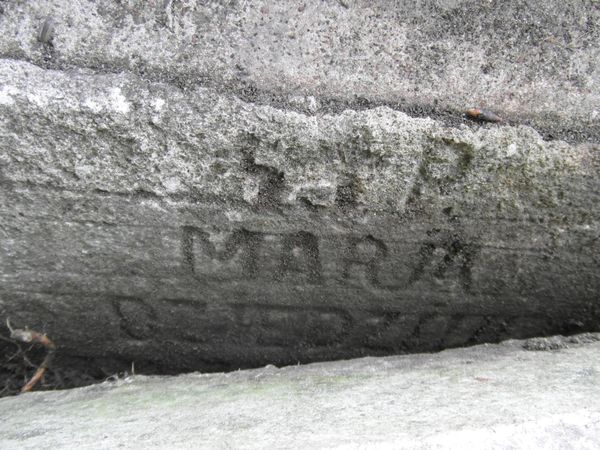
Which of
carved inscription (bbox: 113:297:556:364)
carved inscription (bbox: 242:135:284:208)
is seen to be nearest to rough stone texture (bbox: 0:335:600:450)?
carved inscription (bbox: 113:297:556:364)

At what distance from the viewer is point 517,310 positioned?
136 cm

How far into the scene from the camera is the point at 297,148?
1019 millimetres

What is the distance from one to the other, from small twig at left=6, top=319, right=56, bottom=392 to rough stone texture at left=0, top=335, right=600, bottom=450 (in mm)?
166

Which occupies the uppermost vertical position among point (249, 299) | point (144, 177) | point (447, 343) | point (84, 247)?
point (144, 177)

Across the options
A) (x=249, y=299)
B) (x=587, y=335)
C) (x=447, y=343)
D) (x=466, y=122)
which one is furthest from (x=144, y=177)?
(x=587, y=335)

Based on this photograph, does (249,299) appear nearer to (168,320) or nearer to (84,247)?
(168,320)

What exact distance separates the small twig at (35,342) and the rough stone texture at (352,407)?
166 millimetres

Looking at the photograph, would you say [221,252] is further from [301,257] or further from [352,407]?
[352,407]

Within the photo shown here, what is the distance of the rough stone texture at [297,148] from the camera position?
3.21 ft

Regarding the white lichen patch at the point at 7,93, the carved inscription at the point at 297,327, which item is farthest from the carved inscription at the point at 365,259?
the white lichen patch at the point at 7,93

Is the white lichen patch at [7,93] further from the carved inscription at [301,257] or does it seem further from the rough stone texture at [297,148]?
the carved inscription at [301,257]

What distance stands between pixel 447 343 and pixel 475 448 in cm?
69

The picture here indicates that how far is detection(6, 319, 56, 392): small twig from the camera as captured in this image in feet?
4.46

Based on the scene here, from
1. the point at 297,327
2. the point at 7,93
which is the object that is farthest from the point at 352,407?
the point at 7,93
